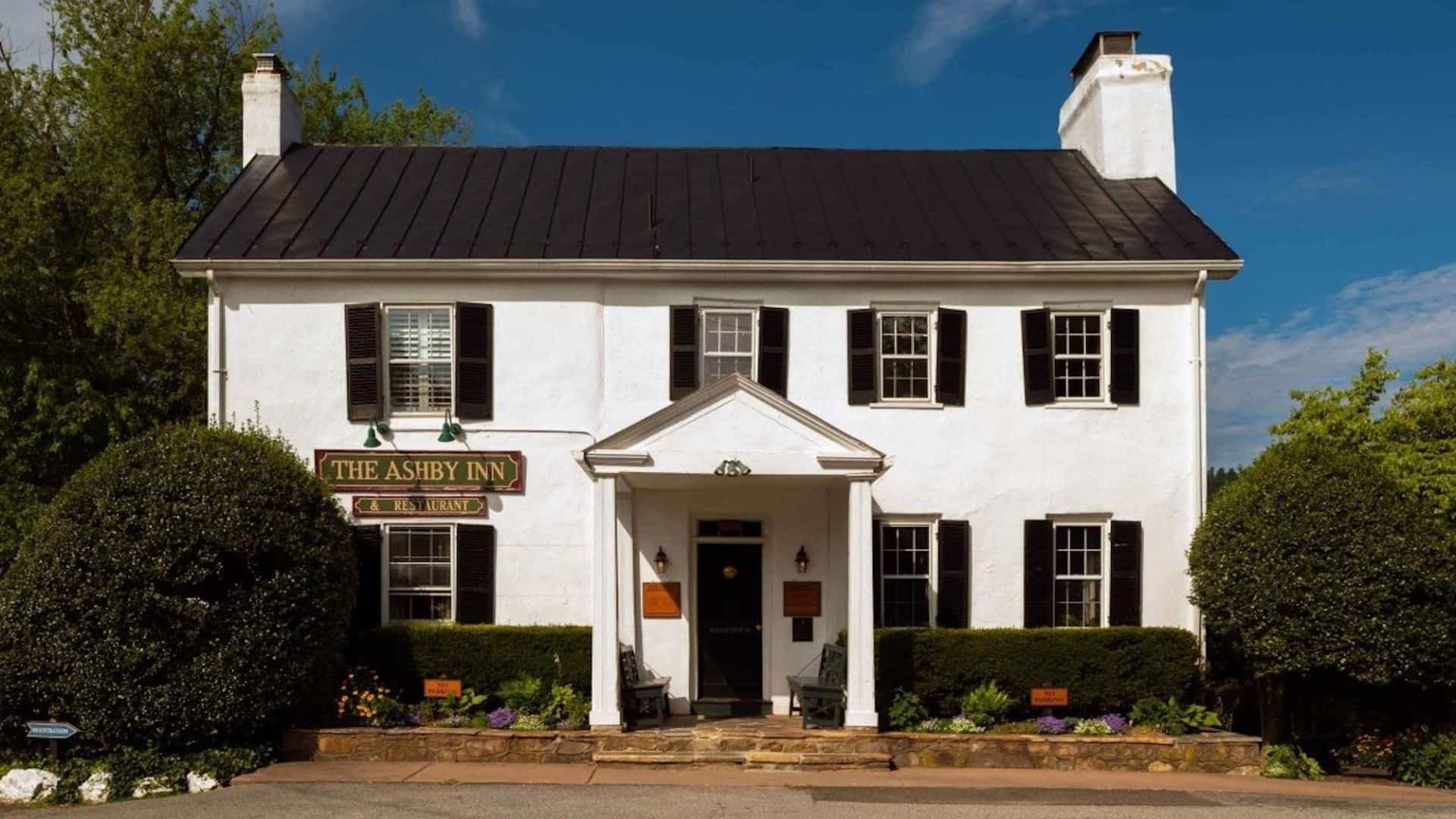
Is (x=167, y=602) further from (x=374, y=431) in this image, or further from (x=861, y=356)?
(x=861, y=356)

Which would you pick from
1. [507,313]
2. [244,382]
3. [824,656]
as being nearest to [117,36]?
[244,382]

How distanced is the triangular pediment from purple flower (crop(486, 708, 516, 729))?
10.8 feet

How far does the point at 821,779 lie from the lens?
445 inches

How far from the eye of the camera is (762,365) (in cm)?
1390

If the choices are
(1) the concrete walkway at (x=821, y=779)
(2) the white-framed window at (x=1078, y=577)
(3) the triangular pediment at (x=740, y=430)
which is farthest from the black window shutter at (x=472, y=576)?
(2) the white-framed window at (x=1078, y=577)

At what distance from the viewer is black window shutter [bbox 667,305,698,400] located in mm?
13859

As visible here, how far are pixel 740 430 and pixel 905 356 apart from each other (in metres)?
2.93

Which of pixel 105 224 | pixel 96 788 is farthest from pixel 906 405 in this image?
pixel 105 224

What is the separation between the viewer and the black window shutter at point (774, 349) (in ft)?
45.6

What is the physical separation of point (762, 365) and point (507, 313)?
10.4 ft

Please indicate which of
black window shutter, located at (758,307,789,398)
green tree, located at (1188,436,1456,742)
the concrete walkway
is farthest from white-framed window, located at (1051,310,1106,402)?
the concrete walkway

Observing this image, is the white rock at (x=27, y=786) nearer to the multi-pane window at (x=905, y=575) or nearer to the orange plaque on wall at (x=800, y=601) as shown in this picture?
the orange plaque on wall at (x=800, y=601)

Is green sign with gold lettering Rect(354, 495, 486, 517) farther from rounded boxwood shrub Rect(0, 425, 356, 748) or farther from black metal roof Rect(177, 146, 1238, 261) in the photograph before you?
black metal roof Rect(177, 146, 1238, 261)

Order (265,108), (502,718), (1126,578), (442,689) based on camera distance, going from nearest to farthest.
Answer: (502,718) → (442,689) → (1126,578) → (265,108)
